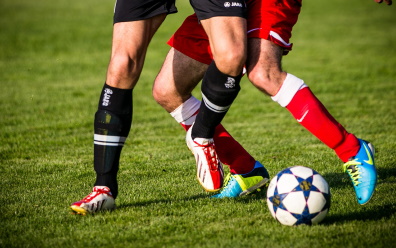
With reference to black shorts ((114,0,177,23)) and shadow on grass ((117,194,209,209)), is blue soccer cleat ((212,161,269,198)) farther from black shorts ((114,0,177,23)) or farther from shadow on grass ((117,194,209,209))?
black shorts ((114,0,177,23))

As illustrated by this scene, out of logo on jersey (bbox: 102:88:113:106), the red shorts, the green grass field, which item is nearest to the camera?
the green grass field

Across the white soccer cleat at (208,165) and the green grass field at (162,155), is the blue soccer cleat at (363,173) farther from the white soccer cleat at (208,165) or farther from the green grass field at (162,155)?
the white soccer cleat at (208,165)

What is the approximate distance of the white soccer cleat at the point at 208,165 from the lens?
4.49 metres

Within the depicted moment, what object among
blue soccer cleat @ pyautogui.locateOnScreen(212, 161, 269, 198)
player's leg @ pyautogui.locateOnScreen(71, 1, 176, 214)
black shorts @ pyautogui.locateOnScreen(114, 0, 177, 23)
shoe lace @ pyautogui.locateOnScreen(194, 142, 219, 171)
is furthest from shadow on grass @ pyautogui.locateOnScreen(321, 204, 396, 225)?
black shorts @ pyautogui.locateOnScreen(114, 0, 177, 23)

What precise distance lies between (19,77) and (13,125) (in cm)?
481

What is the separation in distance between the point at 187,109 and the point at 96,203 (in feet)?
3.98

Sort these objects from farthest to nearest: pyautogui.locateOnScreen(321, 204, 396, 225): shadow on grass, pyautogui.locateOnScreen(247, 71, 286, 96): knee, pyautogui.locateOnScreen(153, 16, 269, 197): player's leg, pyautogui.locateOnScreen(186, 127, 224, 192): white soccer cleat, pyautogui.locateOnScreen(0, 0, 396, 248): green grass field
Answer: pyautogui.locateOnScreen(153, 16, 269, 197): player's leg < pyautogui.locateOnScreen(186, 127, 224, 192): white soccer cleat < pyautogui.locateOnScreen(247, 71, 286, 96): knee < pyautogui.locateOnScreen(321, 204, 396, 225): shadow on grass < pyautogui.locateOnScreen(0, 0, 396, 248): green grass field

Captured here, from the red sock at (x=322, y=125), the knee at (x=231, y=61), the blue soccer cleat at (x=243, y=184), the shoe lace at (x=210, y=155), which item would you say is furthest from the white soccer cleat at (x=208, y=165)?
the red sock at (x=322, y=125)

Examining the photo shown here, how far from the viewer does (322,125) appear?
4.06 meters

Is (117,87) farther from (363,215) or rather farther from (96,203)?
(363,215)

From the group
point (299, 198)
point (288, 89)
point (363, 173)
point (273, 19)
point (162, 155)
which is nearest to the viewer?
point (299, 198)

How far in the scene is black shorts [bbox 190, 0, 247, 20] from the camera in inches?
159

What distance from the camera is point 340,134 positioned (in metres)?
4.04

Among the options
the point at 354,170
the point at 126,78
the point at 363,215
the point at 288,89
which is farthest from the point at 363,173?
the point at 126,78
